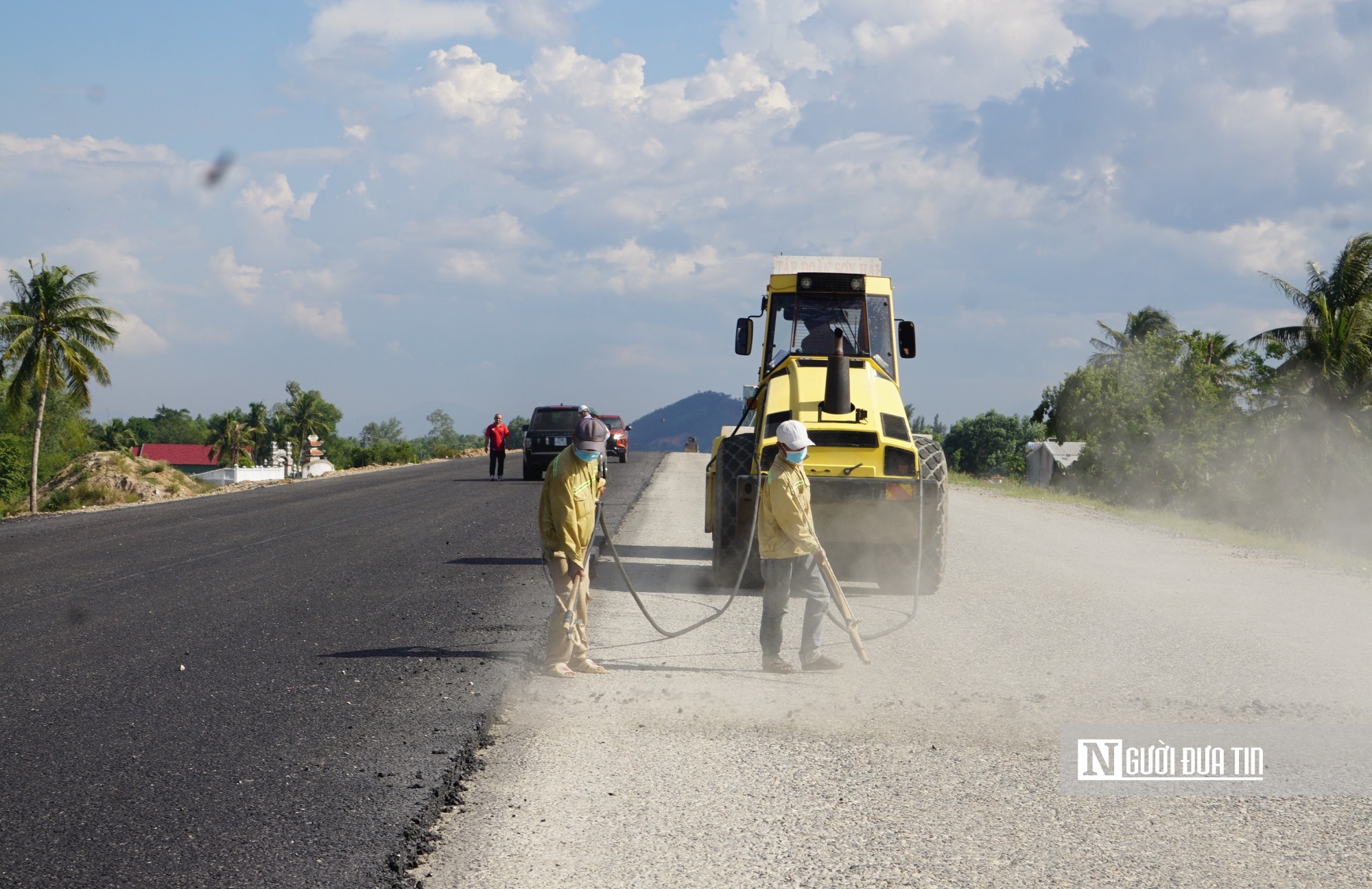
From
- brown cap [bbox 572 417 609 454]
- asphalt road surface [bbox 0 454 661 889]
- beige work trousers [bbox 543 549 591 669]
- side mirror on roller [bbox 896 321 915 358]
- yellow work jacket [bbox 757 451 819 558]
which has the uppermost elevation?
side mirror on roller [bbox 896 321 915 358]

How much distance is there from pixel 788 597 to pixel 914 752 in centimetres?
210

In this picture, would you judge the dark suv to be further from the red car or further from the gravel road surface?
the gravel road surface

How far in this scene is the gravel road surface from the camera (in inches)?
167

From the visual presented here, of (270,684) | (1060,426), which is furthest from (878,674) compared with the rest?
(1060,426)

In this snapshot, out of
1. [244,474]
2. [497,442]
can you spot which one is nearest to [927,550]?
[497,442]

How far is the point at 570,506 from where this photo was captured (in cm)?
728

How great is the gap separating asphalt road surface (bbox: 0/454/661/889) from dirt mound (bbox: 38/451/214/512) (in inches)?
757

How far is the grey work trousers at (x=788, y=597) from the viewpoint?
7.59m

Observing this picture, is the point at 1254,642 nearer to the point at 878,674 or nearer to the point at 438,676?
the point at 878,674

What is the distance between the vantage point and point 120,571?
1226 cm

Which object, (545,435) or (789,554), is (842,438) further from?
(545,435)

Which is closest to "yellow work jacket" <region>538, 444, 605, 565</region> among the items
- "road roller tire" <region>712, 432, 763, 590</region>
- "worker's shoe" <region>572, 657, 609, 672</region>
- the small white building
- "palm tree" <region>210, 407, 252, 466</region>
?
"worker's shoe" <region>572, 657, 609, 672</region>

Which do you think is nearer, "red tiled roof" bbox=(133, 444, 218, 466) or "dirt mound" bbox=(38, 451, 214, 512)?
"dirt mound" bbox=(38, 451, 214, 512)

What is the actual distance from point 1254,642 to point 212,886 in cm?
831
